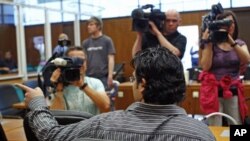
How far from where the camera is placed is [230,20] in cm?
238

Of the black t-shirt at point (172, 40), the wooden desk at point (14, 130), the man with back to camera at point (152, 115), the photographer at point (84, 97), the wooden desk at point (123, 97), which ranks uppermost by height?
the black t-shirt at point (172, 40)

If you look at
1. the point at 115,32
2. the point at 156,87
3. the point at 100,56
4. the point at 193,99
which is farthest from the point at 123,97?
the point at 156,87

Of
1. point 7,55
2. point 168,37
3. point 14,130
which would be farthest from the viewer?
point 7,55

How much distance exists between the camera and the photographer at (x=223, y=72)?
7.95 ft

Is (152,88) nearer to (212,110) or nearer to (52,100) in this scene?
(52,100)

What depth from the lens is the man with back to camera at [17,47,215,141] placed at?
3.14 ft

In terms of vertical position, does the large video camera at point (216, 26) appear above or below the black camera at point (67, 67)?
above

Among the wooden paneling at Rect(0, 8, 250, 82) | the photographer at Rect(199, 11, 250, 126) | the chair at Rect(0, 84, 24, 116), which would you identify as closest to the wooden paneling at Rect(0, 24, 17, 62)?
the wooden paneling at Rect(0, 8, 250, 82)

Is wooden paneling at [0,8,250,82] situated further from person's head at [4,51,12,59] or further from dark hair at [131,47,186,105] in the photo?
dark hair at [131,47,186,105]

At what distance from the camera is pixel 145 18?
246 centimetres

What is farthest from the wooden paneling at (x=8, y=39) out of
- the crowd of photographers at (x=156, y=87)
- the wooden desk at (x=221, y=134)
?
the wooden desk at (x=221, y=134)

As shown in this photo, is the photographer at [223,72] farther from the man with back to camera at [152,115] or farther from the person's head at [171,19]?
the man with back to camera at [152,115]

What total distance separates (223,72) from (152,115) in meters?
1.62

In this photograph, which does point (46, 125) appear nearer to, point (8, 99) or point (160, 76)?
point (160, 76)
